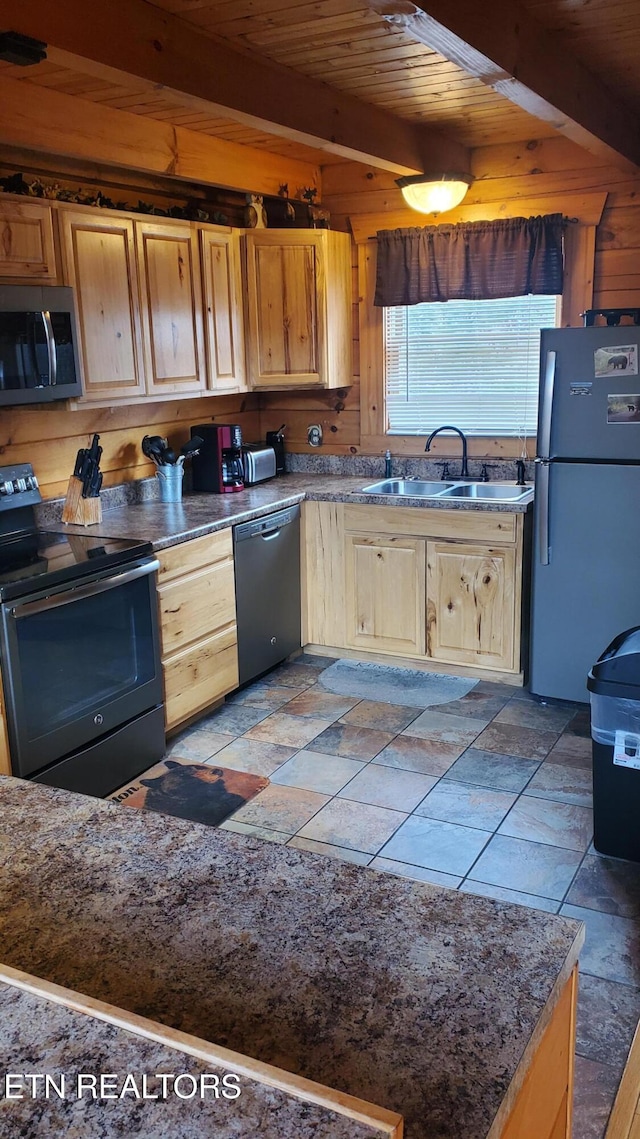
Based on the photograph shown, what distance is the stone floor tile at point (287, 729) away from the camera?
374cm

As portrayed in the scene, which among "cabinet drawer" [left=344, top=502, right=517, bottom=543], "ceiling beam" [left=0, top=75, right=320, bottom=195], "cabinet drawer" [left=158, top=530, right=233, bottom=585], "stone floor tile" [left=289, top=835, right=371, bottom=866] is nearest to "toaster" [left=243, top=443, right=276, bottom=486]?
"cabinet drawer" [left=344, top=502, right=517, bottom=543]

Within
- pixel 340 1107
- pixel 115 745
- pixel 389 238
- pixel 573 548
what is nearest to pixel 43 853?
pixel 340 1107

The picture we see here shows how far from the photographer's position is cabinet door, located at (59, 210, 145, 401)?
3416 millimetres

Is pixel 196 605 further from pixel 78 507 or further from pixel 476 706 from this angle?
pixel 476 706

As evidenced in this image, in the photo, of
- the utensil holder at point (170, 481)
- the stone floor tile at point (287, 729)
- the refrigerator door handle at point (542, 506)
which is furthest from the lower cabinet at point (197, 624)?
the refrigerator door handle at point (542, 506)

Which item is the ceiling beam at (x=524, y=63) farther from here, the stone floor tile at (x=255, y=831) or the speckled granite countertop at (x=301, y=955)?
the stone floor tile at (x=255, y=831)

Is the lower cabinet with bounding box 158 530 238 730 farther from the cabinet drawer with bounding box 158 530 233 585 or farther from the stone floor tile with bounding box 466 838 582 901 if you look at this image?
the stone floor tile with bounding box 466 838 582 901

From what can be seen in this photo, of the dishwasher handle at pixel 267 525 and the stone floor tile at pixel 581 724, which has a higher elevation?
the dishwasher handle at pixel 267 525

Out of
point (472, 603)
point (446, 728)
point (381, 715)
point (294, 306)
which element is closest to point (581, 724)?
point (446, 728)

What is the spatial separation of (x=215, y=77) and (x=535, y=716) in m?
2.70

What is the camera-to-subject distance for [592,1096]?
1941 mm

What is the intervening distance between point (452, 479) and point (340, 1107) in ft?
13.1

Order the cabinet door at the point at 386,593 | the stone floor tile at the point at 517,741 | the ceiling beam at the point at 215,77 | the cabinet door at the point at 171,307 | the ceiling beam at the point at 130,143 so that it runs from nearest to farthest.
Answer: the ceiling beam at the point at 215,77 → the ceiling beam at the point at 130,143 → the stone floor tile at the point at 517,741 → the cabinet door at the point at 171,307 → the cabinet door at the point at 386,593

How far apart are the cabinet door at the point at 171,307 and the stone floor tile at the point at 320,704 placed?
1.48 meters
